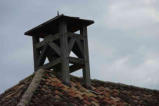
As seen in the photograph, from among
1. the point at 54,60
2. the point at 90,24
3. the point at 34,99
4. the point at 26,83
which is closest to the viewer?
the point at 34,99

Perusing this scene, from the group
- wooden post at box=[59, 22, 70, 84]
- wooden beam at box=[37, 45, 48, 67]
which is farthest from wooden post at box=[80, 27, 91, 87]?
wooden beam at box=[37, 45, 48, 67]

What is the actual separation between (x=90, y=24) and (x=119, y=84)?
2.24m

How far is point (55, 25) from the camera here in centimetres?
1650

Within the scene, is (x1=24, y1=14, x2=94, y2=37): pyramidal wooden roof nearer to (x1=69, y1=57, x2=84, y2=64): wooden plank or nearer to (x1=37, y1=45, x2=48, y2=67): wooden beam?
(x1=37, y1=45, x2=48, y2=67): wooden beam

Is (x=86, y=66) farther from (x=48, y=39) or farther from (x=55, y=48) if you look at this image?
(x=48, y=39)

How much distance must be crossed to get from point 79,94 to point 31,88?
1.54 m

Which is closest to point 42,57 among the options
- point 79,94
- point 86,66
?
point 86,66

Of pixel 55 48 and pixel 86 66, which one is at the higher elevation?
pixel 55 48

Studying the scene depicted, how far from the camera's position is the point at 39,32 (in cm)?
1705

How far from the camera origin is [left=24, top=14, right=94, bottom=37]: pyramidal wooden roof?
16.3 m

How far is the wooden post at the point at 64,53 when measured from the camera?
15680mm

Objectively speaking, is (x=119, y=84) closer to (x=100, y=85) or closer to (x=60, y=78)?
(x=100, y=85)

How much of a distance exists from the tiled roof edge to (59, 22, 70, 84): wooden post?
0.63 meters

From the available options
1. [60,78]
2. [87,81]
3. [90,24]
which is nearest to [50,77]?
[60,78]
